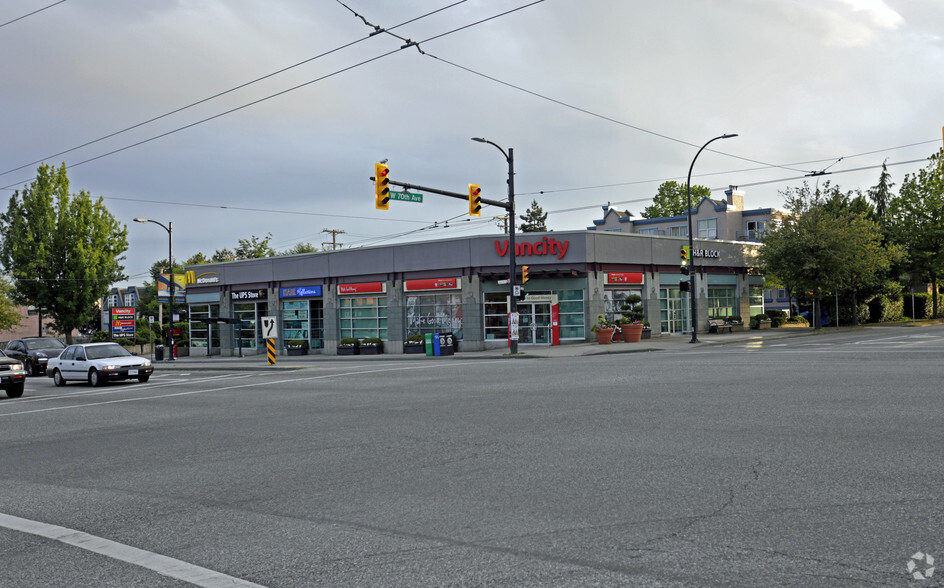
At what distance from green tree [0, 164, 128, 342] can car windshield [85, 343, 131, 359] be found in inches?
1192

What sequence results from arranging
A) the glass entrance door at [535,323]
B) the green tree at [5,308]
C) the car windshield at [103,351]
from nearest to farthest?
1. the car windshield at [103,351]
2. the glass entrance door at [535,323]
3. the green tree at [5,308]

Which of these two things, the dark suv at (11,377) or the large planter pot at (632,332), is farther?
the large planter pot at (632,332)

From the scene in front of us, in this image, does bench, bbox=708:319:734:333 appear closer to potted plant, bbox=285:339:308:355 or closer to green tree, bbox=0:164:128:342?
potted plant, bbox=285:339:308:355

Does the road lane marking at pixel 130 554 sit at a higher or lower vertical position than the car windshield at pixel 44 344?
lower

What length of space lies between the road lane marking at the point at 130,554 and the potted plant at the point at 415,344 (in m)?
34.0

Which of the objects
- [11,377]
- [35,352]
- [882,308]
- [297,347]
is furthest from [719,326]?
[35,352]

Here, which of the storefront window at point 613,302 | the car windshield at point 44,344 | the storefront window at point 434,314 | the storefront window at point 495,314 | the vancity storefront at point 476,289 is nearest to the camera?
the car windshield at point 44,344

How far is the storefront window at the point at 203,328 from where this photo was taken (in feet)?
172

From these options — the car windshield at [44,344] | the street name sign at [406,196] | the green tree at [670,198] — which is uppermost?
the green tree at [670,198]

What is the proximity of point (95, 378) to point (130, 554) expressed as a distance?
22.2 metres

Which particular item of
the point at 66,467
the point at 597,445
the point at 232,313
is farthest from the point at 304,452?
the point at 232,313

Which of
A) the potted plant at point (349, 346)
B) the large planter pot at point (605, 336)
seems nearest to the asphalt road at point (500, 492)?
the large planter pot at point (605, 336)

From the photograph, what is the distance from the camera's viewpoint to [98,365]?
24.9 metres

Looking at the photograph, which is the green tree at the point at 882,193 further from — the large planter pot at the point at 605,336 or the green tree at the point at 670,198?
the large planter pot at the point at 605,336
